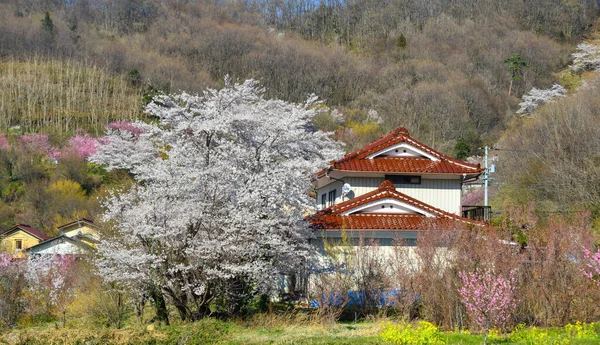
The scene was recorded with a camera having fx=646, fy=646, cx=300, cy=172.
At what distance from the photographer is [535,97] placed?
66.7m

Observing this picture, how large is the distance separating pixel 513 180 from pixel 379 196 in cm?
1621

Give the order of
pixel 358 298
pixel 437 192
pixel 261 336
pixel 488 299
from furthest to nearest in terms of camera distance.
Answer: pixel 437 192, pixel 358 298, pixel 261 336, pixel 488 299

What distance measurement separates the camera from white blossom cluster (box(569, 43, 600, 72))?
84.3 meters

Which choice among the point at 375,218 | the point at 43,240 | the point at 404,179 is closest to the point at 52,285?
the point at 375,218

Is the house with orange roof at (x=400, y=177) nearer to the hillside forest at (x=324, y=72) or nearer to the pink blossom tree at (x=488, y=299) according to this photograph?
the pink blossom tree at (x=488, y=299)

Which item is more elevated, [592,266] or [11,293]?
[592,266]

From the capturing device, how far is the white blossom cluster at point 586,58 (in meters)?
84.3

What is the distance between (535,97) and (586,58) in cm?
2502

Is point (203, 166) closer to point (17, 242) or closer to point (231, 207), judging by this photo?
point (231, 207)

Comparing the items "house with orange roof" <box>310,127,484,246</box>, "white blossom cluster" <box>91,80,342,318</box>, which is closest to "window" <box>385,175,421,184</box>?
"house with orange roof" <box>310,127,484,246</box>

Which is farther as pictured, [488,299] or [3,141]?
[3,141]

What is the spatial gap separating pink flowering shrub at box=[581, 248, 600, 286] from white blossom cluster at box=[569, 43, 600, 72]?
258 feet

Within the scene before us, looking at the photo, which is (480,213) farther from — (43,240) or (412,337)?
(43,240)

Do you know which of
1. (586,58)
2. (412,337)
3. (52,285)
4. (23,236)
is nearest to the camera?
(412,337)
